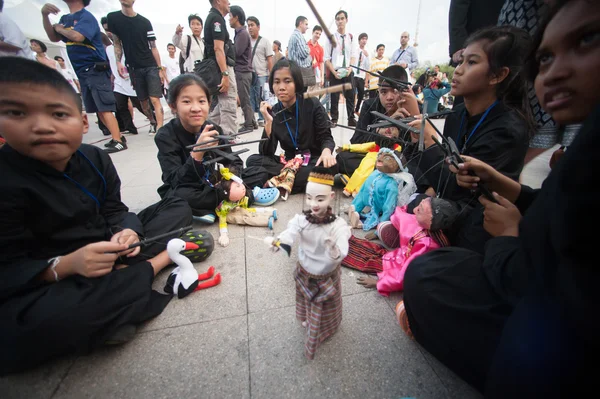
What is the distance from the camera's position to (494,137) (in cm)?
171

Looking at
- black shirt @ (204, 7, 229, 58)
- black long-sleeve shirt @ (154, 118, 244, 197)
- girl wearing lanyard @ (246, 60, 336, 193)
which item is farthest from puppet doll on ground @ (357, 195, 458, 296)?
black shirt @ (204, 7, 229, 58)

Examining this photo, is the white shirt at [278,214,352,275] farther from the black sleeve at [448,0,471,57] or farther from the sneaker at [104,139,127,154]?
the sneaker at [104,139,127,154]

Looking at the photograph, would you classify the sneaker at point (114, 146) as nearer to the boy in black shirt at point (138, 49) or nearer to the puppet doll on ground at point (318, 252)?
the boy in black shirt at point (138, 49)

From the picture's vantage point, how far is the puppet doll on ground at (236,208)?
2.45 m

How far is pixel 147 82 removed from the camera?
5059 millimetres

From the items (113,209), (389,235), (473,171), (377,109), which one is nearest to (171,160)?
(113,209)

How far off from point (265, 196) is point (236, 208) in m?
0.41

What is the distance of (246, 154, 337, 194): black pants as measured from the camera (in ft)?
10.1

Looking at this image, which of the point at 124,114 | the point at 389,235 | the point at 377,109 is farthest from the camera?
the point at 124,114

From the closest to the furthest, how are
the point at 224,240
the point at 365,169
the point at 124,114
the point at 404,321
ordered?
the point at 404,321
the point at 224,240
the point at 365,169
the point at 124,114

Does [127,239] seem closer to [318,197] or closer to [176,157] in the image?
[176,157]

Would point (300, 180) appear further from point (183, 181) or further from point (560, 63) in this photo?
point (560, 63)

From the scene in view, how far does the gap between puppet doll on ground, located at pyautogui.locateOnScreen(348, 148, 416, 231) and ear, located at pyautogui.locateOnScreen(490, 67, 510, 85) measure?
86cm

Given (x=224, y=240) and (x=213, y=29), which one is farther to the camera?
(x=213, y=29)
